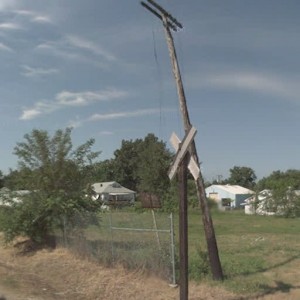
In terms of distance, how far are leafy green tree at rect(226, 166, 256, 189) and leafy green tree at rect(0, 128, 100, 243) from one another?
13690 cm

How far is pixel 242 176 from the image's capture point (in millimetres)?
152375

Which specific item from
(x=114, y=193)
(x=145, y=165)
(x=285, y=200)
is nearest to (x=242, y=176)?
(x=114, y=193)

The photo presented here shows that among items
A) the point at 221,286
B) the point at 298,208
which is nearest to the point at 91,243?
the point at 221,286

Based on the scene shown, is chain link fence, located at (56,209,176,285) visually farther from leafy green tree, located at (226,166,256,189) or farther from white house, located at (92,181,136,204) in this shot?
leafy green tree, located at (226,166,256,189)

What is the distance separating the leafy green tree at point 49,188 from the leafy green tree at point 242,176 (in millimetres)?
136897

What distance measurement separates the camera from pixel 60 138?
1723 centimetres

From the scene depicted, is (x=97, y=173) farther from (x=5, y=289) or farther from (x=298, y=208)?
(x=298, y=208)

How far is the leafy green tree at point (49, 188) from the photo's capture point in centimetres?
1616

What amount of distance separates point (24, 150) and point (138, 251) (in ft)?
22.9

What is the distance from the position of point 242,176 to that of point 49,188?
139m

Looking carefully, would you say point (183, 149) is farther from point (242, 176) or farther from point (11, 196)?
point (242, 176)

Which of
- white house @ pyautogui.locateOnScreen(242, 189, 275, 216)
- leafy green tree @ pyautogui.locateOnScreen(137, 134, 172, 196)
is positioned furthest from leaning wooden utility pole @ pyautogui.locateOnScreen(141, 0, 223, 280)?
leafy green tree @ pyautogui.locateOnScreen(137, 134, 172, 196)

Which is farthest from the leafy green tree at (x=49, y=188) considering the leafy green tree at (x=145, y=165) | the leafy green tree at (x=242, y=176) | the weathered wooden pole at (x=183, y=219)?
the leafy green tree at (x=242, y=176)

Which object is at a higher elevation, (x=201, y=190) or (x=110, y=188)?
(x=110, y=188)
